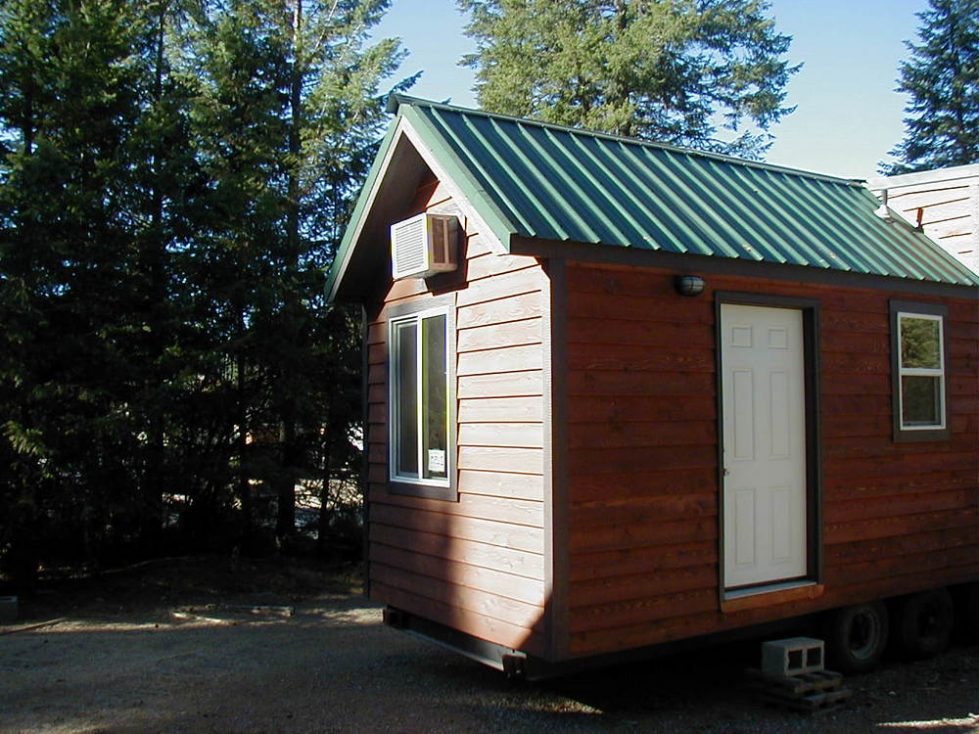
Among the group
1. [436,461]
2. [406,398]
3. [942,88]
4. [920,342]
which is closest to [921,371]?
[920,342]

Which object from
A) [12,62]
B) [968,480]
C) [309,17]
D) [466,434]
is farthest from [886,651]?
[309,17]

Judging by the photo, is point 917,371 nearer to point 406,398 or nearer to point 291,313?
point 406,398

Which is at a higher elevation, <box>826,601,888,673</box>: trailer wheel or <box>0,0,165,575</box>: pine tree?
<box>0,0,165,575</box>: pine tree

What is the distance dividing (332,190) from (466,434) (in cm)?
867

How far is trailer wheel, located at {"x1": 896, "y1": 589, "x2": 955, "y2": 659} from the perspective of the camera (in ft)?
24.7

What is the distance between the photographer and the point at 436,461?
6781mm

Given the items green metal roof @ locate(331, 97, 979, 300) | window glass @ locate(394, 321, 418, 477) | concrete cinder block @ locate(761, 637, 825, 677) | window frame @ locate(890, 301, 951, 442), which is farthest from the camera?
window frame @ locate(890, 301, 951, 442)

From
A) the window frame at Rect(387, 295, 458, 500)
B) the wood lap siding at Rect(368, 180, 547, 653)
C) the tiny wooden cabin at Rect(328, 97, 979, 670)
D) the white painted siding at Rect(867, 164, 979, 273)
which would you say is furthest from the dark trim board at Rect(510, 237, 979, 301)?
the window frame at Rect(387, 295, 458, 500)

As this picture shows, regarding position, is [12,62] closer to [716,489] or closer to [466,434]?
[466,434]

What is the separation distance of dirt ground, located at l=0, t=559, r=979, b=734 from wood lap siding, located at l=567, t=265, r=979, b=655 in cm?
67

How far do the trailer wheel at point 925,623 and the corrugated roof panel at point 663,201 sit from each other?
263 cm

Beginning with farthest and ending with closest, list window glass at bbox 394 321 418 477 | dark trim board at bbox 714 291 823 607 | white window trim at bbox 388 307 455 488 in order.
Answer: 1. window glass at bbox 394 321 418 477
2. dark trim board at bbox 714 291 823 607
3. white window trim at bbox 388 307 455 488

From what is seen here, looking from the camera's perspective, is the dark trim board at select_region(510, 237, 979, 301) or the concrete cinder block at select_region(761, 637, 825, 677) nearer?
the dark trim board at select_region(510, 237, 979, 301)

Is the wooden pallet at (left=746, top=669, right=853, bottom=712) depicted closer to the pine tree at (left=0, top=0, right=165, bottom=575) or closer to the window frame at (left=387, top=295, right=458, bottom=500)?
the window frame at (left=387, top=295, right=458, bottom=500)
